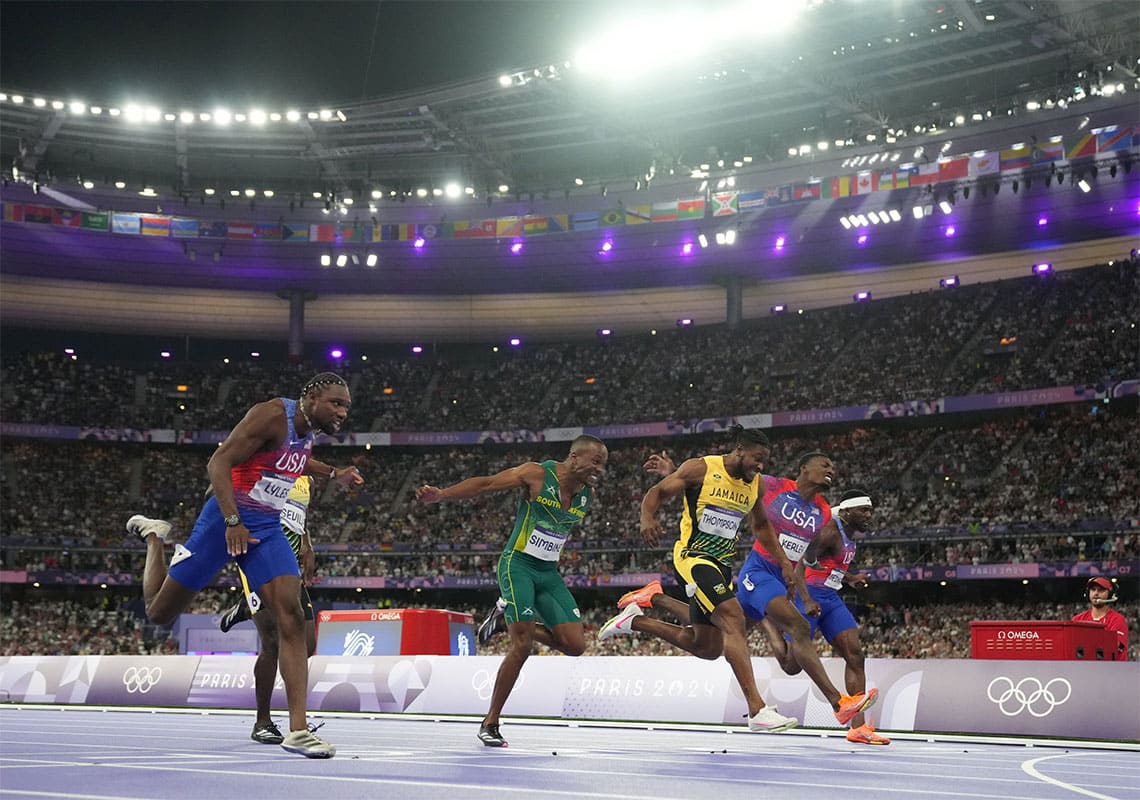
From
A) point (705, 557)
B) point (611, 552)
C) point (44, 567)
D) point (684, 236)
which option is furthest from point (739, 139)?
point (705, 557)

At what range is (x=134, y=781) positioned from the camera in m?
5.74

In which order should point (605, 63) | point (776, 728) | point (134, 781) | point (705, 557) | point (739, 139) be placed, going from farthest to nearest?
1. point (739, 139)
2. point (605, 63)
3. point (705, 557)
4. point (776, 728)
5. point (134, 781)

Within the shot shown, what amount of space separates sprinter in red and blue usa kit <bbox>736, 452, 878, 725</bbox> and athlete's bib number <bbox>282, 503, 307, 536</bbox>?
14.2 feet

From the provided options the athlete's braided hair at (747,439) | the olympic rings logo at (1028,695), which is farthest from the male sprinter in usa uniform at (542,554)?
the olympic rings logo at (1028,695)

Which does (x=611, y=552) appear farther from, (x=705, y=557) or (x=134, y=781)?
(x=134, y=781)

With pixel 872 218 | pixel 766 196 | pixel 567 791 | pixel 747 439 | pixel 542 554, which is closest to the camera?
pixel 567 791

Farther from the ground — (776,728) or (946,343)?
(946,343)

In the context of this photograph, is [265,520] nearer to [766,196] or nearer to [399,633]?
[399,633]

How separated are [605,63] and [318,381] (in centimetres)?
3314

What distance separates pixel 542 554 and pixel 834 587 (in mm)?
3630

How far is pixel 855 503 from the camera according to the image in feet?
40.8

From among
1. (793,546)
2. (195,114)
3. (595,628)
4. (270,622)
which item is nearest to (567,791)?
(270,622)

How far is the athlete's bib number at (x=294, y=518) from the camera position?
38.7 feet

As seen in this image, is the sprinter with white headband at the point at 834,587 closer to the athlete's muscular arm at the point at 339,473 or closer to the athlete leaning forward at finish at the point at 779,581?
the athlete leaning forward at finish at the point at 779,581
